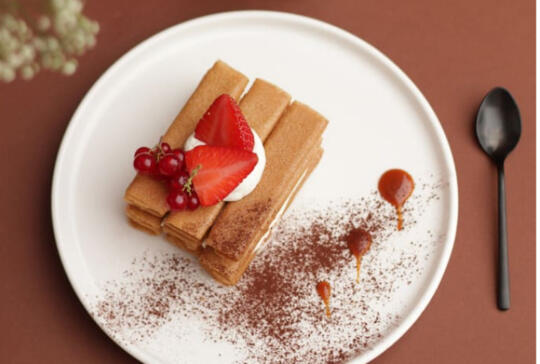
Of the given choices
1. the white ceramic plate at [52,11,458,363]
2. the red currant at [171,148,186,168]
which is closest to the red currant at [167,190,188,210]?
the red currant at [171,148,186,168]

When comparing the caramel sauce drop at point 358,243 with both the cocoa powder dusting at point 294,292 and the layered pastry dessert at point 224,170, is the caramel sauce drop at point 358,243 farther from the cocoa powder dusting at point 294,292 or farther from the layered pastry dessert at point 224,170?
the layered pastry dessert at point 224,170

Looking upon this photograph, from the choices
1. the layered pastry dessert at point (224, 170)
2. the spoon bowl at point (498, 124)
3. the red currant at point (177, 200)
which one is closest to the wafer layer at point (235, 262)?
the layered pastry dessert at point (224, 170)

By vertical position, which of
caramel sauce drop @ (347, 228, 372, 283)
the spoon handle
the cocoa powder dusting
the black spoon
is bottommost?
the cocoa powder dusting

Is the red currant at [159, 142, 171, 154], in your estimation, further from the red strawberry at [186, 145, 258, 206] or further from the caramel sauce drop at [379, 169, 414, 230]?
the caramel sauce drop at [379, 169, 414, 230]

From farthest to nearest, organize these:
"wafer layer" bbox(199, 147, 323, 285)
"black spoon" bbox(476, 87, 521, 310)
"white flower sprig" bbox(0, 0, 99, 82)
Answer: "black spoon" bbox(476, 87, 521, 310), "wafer layer" bbox(199, 147, 323, 285), "white flower sprig" bbox(0, 0, 99, 82)

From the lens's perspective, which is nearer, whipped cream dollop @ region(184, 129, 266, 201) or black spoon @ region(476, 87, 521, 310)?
whipped cream dollop @ region(184, 129, 266, 201)

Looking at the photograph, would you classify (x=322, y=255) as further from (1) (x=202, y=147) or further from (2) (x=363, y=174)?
(1) (x=202, y=147)

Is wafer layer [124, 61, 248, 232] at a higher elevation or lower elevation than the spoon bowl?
lower

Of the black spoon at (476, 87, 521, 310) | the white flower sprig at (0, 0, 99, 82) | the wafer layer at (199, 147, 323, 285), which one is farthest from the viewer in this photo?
the black spoon at (476, 87, 521, 310)

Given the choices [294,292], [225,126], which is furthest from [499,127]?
[225,126]
